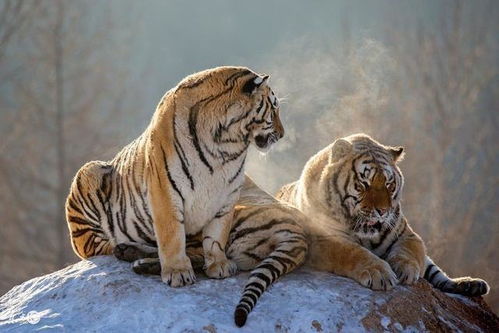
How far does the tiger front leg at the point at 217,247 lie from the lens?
10.2 ft

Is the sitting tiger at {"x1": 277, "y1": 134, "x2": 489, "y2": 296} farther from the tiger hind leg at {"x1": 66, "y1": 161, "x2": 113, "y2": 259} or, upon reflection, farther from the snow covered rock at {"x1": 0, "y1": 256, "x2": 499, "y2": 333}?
the tiger hind leg at {"x1": 66, "y1": 161, "x2": 113, "y2": 259}

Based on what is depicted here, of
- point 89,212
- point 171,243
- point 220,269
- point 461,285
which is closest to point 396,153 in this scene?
point 461,285

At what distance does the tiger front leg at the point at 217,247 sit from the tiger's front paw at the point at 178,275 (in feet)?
0.40

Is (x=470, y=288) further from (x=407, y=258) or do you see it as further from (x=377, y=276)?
(x=377, y=276)

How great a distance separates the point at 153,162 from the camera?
3.09 m

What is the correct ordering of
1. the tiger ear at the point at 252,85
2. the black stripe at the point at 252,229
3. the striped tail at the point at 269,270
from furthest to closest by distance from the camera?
the black stripe at the point at 252,229
the tiger ear at the point at 252,85
the striped tail at the point at 269,270

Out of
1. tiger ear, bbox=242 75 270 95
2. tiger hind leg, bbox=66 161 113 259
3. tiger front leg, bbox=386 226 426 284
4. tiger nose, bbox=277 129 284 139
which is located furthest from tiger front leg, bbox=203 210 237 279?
tiger front leg, bbox=386 226 426 284

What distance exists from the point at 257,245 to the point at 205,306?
552mm

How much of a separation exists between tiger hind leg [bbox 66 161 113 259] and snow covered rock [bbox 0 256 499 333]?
A: 312 millimetres

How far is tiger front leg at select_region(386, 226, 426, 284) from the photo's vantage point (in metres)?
3.24

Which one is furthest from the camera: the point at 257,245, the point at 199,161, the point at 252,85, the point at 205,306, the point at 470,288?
the point at 470,288

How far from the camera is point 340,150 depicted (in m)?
3.48

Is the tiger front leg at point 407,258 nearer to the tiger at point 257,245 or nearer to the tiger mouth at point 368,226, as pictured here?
the tiger mouth at point 368,226

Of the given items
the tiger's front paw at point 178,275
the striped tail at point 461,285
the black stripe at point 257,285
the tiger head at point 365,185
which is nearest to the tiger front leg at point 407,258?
the tiger head at point 365,185
